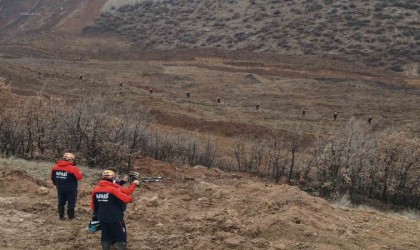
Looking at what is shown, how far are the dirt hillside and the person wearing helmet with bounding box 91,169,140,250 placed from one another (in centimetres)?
65

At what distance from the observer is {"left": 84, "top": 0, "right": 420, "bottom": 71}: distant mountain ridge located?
4828 cm

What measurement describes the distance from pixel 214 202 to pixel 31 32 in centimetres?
5901

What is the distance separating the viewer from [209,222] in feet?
31.0

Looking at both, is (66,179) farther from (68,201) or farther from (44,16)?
(44,16)

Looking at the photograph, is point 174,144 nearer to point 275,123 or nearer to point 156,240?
point 275,123

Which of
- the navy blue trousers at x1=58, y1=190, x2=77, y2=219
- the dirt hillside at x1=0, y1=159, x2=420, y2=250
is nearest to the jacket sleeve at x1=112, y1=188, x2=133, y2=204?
the dirt hillside at x1=0, y1=159, x2=420, y2=250

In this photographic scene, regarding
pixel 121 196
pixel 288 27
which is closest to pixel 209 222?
pixel 121 196

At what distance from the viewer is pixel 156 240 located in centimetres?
876

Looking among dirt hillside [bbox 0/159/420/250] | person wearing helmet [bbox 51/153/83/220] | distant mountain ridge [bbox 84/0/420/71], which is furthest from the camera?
distant mountain ridge [bbox 84/0/420/71]

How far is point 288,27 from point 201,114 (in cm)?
2568

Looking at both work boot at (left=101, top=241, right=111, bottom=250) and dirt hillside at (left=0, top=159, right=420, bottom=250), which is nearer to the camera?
work boot at (left=101, top=241, right=111, bottom=250)

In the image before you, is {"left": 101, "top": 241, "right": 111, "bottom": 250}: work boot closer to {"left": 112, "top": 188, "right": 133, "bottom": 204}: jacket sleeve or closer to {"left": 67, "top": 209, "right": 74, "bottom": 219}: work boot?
{"left": 112, "top": 188, "right": 133, "bottom": 204}: jacket sleeve

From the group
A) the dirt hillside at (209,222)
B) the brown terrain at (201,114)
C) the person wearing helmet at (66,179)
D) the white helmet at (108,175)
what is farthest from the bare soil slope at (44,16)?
the white helmet at (108,175)

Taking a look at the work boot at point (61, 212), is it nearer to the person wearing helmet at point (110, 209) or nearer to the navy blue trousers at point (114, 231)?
the person wearing helmet at point (110, 209)
